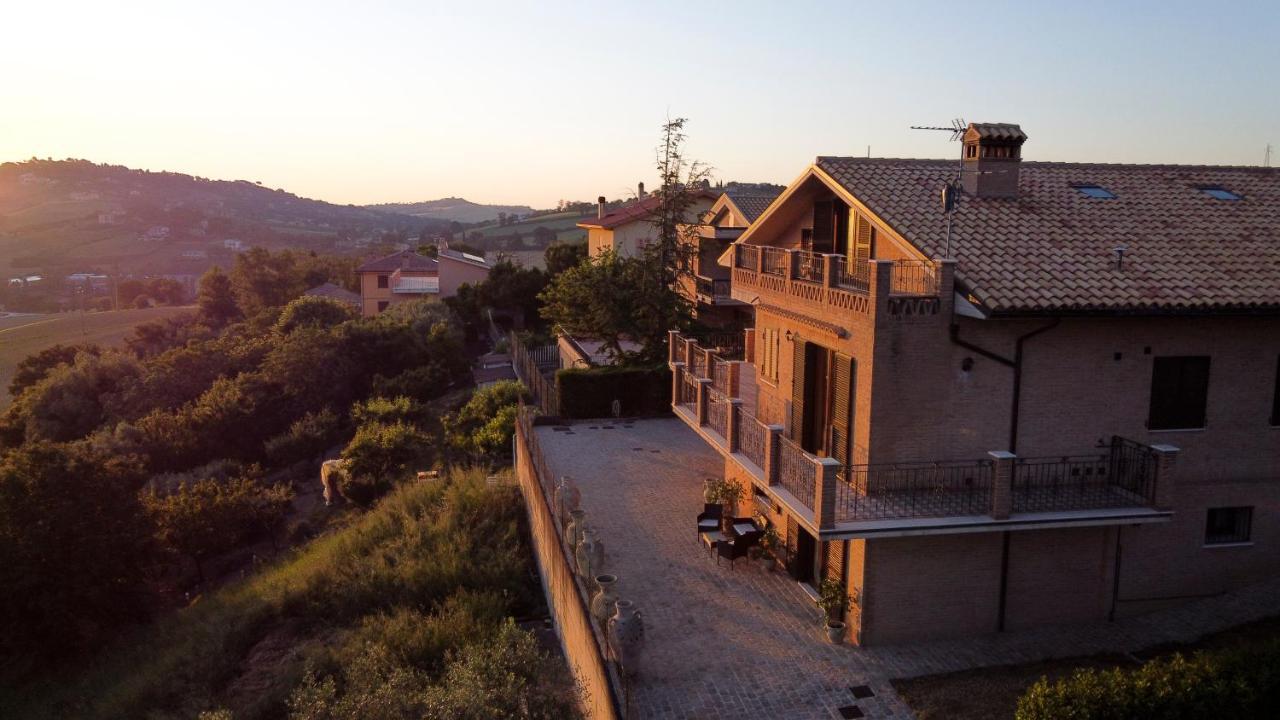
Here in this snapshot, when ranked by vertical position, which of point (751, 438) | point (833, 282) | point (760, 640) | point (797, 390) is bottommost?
point (760, 640)

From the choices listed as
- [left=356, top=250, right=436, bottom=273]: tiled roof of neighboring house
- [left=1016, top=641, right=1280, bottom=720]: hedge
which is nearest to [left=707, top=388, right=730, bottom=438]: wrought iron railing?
[left=1016, top=641, right=1280, bottom=720]: hedge

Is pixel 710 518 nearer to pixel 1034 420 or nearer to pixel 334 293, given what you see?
pixel 1034 420

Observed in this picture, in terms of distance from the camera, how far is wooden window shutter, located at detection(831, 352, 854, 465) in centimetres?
1341

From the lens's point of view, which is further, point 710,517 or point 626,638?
point 710,517

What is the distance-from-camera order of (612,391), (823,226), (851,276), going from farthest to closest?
(612,391)
(823,226)
(851,276)

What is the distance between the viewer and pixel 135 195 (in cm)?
19612

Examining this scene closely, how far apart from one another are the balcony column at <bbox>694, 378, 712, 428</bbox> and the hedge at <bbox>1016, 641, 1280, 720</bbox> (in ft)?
29.5

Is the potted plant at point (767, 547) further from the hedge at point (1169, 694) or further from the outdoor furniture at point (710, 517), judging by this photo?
the hedge at point (1169, 694)

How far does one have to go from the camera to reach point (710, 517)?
17062 mm

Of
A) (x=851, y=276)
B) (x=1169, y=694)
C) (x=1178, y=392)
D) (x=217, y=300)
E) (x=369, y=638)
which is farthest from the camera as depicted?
(x=217, y=300)

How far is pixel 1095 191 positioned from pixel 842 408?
6.79m

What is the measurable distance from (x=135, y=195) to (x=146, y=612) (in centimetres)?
20231

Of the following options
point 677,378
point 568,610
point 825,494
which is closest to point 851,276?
point 825,494

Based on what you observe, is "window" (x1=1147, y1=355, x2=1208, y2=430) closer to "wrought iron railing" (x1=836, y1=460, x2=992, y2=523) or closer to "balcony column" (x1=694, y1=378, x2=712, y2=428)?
"wrought iron railing" (x1=836, y1=460, x2=992, y2=523)
